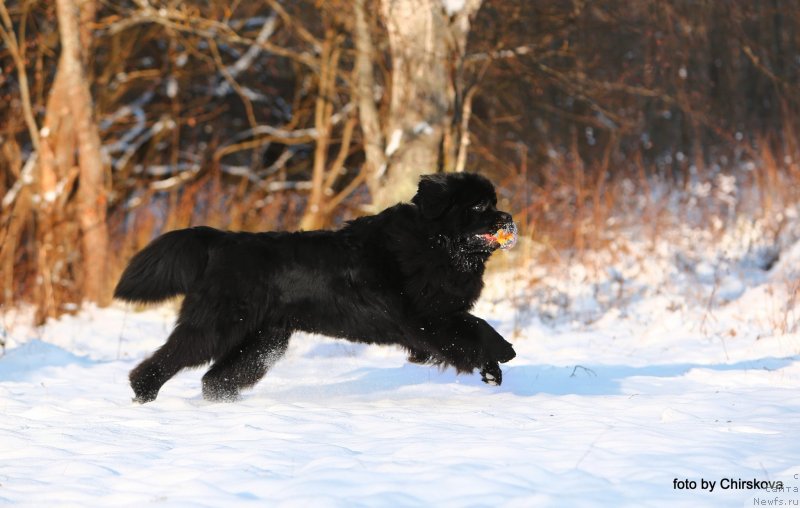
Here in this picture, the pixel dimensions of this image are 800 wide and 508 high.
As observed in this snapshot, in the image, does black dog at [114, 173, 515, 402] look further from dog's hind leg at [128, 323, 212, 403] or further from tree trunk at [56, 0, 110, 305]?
tree trunk at [56, 0, 110, 305]

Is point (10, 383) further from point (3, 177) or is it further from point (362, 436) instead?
point (3, 177)

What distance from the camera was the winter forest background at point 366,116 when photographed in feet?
28.9

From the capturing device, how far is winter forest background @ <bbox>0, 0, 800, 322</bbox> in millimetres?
8805

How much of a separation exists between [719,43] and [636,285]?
883cm

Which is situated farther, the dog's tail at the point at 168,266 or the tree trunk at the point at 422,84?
the tree trunk at the point at 422,84

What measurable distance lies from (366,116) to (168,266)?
4788mm

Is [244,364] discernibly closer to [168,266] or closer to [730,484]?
[168,266]

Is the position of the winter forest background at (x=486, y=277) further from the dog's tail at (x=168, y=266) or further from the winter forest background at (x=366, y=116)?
the dog's tail at (x=168, y=266)

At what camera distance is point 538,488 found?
2.82 metres

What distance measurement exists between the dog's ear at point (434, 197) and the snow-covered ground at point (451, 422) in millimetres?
1066

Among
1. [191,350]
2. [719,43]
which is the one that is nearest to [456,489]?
[191,350]

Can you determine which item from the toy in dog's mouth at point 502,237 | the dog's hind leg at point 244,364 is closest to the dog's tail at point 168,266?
the dog's hind leg at point 244,364

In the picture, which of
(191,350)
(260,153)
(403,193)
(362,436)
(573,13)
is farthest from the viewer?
(260,153)

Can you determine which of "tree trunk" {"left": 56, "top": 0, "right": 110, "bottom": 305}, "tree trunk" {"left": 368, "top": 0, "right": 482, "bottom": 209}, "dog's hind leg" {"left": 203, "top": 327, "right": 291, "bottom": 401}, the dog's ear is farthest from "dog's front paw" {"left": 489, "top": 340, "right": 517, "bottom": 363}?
"tree trunk" {"left": 56, "top": 0, "right": 110, "bottom": 305}
